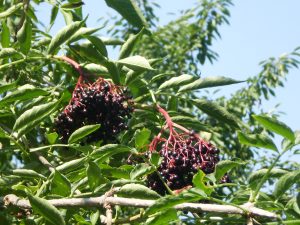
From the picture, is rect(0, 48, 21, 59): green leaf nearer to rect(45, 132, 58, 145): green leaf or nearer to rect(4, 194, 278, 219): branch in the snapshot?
rect(45, 132, 58, 145): green leaf

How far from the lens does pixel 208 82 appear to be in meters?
2.40

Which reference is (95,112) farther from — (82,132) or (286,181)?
(286,181)

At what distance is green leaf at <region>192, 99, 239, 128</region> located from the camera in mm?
2449

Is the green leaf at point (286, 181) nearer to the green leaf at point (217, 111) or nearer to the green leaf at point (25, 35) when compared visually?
the green leaf at point (217, 111)

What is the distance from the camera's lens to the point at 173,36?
25.8 feet

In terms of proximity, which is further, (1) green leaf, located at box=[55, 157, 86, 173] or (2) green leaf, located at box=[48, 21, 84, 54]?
(2) green leaf, located at box=[48, 21, 84, 54]

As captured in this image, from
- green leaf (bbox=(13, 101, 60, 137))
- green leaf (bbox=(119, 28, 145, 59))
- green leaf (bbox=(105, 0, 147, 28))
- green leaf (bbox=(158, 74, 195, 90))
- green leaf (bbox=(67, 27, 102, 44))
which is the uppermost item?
green leaf (bbox=(105, 0, 147, 28))

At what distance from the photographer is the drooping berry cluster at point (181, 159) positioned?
7.11 feet

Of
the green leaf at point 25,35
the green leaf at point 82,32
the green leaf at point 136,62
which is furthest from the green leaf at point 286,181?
the green leaf at point 25,35

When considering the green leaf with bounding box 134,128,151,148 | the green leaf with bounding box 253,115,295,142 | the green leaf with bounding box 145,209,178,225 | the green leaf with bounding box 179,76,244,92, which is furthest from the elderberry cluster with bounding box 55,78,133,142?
the green leaf with bounding box 253,115,295,142

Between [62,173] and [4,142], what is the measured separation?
18.1 inches

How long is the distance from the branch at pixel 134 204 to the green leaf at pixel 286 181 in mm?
122

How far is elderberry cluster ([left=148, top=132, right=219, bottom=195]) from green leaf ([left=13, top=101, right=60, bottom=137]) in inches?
15.4

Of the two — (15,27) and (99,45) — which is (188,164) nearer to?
(99,45)
